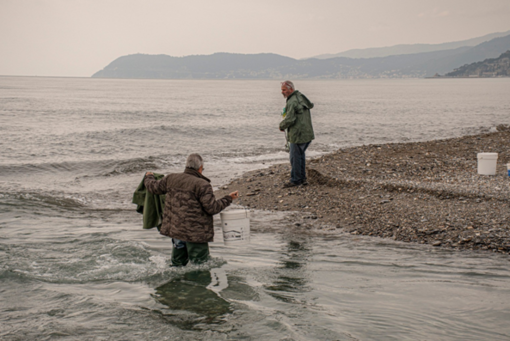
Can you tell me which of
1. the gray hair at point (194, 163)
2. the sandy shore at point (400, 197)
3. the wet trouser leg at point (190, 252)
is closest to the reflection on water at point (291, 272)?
the wet trouser leg at point (190, 252)

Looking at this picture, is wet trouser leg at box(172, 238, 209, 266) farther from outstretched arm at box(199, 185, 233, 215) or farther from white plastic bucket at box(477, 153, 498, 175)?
white plastic bucket at box(477, 153, 498, 175)

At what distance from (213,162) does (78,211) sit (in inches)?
328

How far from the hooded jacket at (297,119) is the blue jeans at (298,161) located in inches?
7.9

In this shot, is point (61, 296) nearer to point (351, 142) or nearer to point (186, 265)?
point (186, 265)

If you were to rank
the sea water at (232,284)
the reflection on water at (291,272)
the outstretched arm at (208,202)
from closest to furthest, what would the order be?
the sea water at (232,284) → the outstretched arm at (208,202) → the reflection on water at (291,272)

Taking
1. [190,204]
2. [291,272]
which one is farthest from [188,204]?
[291,272]

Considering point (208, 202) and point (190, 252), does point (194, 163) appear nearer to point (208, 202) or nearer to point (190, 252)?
point (208, 202)

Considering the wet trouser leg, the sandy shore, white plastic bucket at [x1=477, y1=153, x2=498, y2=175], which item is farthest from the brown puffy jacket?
white plastic bucket at [x1=477, y1=153, x2=498, y2=175]

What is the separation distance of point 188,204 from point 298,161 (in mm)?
6074

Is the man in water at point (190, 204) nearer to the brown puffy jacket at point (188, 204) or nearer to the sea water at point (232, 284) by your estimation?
the brown puffy jacket at point (188, 204)

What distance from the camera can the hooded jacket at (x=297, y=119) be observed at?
1061cm

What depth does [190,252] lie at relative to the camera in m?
5.90

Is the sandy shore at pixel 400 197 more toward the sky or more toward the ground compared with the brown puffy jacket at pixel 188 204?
more toward the ground

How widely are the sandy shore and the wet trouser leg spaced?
3540 mm
